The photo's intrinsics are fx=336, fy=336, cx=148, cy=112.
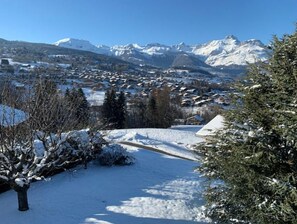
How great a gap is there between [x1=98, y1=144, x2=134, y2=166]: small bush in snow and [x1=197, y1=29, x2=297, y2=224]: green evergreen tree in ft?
28.2

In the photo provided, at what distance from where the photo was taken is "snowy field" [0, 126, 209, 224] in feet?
36.0

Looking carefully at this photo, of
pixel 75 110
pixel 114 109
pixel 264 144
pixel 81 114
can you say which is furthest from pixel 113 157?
pixel 114 109

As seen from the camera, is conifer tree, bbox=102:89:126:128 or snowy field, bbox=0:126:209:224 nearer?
snowy field, bbox=0:126:209:224

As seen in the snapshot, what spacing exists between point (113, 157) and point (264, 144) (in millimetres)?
10622

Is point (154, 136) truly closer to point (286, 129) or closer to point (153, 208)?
point (153, 208)

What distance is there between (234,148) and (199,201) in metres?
5.44

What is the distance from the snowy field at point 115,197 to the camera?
1098cm

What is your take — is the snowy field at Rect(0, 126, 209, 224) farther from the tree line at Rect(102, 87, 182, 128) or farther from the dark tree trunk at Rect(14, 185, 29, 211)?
the tree line at Rect(102, 87, 182, 128)

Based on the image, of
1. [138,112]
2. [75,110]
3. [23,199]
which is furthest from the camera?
[138,112]

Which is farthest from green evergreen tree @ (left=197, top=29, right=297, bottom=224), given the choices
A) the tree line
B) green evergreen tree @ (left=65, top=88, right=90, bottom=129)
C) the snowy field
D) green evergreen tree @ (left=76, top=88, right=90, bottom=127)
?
the tree line

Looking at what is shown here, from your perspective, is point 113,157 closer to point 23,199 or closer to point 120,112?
point 23,199

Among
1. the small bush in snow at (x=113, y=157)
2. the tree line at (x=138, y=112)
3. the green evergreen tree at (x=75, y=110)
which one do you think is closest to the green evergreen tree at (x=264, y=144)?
the green evergreen tree at (x=75, y=110)

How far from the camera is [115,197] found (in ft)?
43.0

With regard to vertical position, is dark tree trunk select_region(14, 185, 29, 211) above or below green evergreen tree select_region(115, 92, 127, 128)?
below
